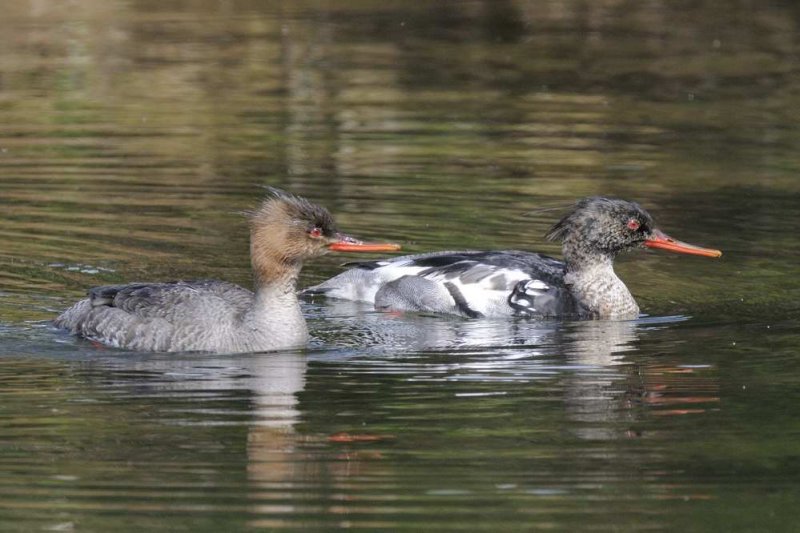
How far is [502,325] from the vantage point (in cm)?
1252

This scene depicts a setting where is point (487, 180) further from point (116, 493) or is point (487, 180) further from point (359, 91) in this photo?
point (116, 493)

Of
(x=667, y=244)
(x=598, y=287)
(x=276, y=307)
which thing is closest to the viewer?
(x=276, y=307)

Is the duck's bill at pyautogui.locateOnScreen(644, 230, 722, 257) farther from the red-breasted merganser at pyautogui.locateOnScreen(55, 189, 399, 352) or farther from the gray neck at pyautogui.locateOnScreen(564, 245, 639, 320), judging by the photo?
the red-breasted merganser at pyautogui.locateOnScreen(55, 189, 399, 352)

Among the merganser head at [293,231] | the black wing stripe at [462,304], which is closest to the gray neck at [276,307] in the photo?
the merganser head at [293,231]

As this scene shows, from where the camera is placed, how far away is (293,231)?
1116 cm

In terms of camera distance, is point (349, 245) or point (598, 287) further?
point (598, 287)

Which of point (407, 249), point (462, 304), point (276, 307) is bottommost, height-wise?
point (462, 304)

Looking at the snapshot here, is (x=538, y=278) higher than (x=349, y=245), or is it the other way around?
(x=349, y=245)

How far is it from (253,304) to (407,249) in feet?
11.2

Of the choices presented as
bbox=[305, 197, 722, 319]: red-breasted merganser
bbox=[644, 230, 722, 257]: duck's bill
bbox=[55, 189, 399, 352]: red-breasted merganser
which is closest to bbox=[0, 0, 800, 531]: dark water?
bbox=[55, 189, 399, 352]: red-breasted merganser

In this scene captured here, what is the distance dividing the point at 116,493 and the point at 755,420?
3.61 metres

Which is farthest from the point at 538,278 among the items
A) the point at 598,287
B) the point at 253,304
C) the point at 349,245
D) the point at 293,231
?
the point at 253,304

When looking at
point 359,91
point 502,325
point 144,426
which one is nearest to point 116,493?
point 144,426

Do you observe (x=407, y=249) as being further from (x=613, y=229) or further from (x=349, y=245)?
(x=349, y=245)
